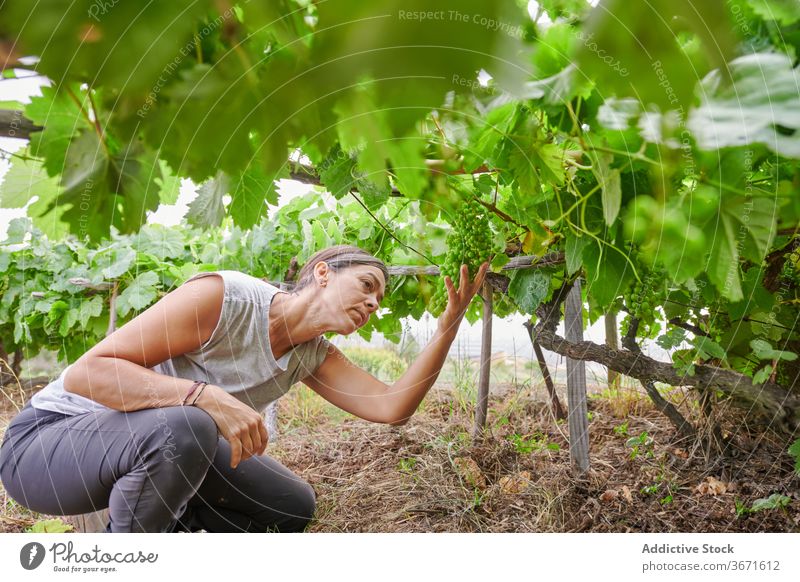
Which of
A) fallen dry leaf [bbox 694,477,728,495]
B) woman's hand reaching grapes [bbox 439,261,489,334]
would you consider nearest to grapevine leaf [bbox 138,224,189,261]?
woman's hand reaching grapes [bbox 439,261,489,334]

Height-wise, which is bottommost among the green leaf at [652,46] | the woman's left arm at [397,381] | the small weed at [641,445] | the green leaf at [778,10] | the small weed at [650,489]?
the small weed at [650,489]

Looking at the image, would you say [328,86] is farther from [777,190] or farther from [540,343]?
[540,343]

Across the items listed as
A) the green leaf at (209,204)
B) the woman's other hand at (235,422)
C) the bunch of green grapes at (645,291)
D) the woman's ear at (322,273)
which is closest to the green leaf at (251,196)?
the green leaf at (209,204)

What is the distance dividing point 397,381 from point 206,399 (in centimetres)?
26

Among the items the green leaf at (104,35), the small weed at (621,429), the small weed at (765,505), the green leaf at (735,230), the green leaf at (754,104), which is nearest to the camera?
the green leaf at (104,35)

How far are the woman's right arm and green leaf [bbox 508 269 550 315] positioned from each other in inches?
15.8

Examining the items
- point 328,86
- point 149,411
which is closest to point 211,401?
point 149,411

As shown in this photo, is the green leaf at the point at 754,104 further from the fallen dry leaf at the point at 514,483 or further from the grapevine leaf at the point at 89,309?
the grapevine leaf at the point at 89,309

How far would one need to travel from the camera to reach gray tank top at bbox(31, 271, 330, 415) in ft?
2.61

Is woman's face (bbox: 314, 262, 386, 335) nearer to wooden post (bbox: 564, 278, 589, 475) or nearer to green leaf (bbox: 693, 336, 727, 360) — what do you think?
wooden post (bbox: 564, 278, 589, 475)

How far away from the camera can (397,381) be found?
0.88 metres

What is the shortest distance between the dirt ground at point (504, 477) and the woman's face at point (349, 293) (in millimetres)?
153

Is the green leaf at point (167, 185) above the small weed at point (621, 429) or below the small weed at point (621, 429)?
above

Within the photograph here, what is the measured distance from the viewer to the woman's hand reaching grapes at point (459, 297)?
854mm
